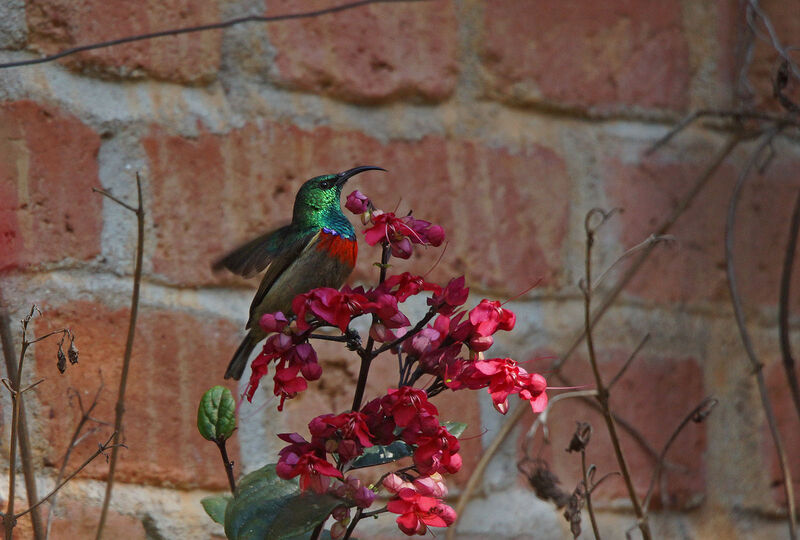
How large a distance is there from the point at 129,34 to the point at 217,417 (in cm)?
46

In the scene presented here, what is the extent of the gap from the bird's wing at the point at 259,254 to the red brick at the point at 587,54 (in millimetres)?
366

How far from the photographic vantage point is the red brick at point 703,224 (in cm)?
119

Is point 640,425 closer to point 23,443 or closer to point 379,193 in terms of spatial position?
point 379,193

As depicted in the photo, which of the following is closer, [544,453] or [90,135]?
[90,135]

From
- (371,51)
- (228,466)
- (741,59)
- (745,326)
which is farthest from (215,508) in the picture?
(741,59)

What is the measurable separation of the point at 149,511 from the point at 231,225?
0.29 m

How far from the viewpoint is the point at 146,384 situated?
3.03 feet

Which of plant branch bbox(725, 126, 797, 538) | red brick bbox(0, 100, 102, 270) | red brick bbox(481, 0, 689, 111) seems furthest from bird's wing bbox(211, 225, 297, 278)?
plant branch bbox(725, 126, 797, 538)

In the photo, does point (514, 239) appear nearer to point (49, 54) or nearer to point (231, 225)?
point (231, 225)

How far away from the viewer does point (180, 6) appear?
1.00 m

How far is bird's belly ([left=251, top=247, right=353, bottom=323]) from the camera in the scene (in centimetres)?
89

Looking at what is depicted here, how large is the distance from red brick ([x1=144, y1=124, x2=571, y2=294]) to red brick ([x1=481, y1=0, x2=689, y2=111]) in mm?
88

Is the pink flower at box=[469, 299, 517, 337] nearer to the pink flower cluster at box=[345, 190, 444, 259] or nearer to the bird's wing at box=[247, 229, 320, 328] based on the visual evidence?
the pink flower cluster at box=[345, 190, 444, 259]

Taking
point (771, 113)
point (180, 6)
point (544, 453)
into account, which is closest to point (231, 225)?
point (180, 6)
